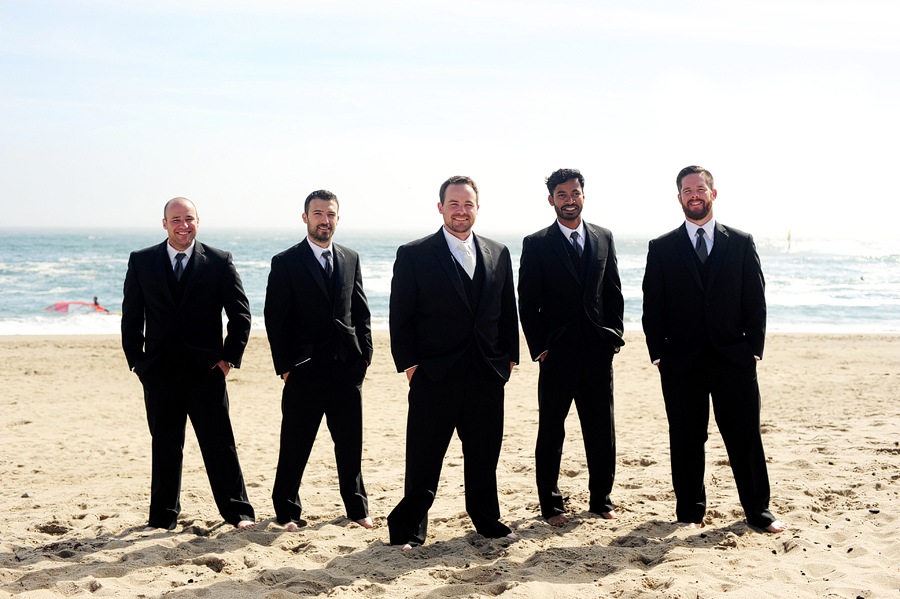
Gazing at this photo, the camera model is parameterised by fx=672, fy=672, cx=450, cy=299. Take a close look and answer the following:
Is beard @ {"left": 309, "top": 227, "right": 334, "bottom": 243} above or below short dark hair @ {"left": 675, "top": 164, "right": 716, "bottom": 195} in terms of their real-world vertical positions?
below

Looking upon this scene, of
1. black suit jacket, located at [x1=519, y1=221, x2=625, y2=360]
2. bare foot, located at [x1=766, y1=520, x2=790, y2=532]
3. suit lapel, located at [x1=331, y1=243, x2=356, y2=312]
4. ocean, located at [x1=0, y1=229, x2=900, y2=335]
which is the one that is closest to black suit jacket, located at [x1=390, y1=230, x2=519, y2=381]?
black suit jacket, located at [x1=519, y1=221, x2=625, y2=360]

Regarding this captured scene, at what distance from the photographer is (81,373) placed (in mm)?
11180

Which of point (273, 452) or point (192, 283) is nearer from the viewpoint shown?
point (192, 283)

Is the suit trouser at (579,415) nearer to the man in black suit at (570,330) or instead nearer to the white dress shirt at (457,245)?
the man in black suit at (570,330)

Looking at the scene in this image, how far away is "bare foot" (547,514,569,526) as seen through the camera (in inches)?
165

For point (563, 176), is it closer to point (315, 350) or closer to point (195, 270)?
point (315, 350)

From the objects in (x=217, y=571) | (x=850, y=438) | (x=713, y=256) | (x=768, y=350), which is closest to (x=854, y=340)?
(x=768, y=350)

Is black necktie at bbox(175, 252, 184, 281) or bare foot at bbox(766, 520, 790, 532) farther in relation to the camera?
black necktie at bbox(175, 252, 184, 281)

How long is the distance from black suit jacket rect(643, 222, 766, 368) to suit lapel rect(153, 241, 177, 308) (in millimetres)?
2952

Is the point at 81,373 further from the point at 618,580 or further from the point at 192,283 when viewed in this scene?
the point at 618,580

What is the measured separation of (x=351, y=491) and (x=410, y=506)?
664 mm

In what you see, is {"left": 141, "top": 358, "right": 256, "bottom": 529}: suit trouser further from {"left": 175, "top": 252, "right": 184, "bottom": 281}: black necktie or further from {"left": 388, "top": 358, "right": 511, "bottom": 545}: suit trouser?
{"left": 388, "top": 358, "right": 511, "bottom": 545}: suit trouser

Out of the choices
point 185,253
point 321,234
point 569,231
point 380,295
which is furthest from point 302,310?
point 380,295

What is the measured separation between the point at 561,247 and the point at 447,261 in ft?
2.76
